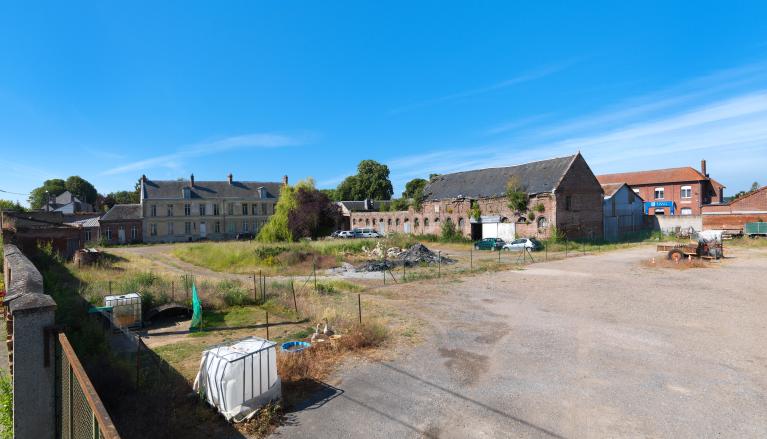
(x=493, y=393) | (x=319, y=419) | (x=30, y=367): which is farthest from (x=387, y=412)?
(x=30, y=367)

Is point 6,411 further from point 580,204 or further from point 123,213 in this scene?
point 123,213

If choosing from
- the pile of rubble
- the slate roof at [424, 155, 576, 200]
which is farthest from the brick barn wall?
the pile of rubble

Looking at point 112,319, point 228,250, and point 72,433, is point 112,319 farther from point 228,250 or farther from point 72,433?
point 228,250

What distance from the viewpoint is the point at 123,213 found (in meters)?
46.5

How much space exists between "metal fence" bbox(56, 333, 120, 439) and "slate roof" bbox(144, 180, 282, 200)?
4979 cm

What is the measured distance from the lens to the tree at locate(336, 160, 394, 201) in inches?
2817

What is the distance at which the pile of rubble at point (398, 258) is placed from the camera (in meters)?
22.7

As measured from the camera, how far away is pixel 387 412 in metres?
6.05

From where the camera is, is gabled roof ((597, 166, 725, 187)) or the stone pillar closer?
the stone pillar

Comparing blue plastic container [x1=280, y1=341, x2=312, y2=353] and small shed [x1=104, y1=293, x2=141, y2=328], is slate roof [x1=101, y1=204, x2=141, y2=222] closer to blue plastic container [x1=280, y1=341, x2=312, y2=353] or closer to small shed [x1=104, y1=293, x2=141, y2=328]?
small shed [x1=104, y1=293, x2=141, y2=328]

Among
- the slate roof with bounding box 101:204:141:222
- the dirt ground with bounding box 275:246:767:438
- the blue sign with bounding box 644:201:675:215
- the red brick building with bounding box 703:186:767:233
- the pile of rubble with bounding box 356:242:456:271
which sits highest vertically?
the slate roof with bounding box 101:204:141:222

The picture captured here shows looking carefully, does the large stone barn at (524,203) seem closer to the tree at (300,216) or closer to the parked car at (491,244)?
the parked car at (491,244)

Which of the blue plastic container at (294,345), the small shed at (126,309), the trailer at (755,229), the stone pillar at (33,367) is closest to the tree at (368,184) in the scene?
the trailer at (755,229)

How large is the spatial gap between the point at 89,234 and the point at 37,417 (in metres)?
50.2
